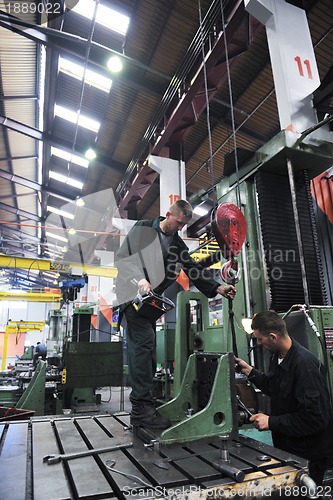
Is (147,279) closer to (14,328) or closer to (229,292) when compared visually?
(229,292)

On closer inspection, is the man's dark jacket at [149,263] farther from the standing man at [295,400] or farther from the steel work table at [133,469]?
the steel work table at [133,469]

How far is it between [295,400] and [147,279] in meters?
0.96

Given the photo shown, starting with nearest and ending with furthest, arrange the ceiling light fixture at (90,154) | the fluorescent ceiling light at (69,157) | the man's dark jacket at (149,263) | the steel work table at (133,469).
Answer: the steel work table at (133,469), the man's dark jacket at (149,263), the ceiling light fixture at (90,154), the fluorescent ceiling light at (69,157)

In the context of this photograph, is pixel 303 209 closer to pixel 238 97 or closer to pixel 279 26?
pixel 279 26

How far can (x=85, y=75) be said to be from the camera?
5680 mm

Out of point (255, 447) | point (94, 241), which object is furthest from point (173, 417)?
point (94, 241)

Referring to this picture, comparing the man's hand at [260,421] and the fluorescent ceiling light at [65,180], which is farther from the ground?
the fluorescent ceiling light at [65,180]

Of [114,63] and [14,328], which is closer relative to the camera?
[114,63]

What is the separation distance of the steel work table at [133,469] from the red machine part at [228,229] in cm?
85

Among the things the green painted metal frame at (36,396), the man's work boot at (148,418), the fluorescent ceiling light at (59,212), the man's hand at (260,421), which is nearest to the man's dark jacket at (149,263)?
the man's work boot at (148,418)

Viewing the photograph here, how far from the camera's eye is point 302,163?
8.46ft

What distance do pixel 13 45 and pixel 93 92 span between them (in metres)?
1.40

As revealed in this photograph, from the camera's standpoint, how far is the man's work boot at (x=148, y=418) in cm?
156

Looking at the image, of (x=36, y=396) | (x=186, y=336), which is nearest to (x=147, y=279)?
(x=186, y=336)
